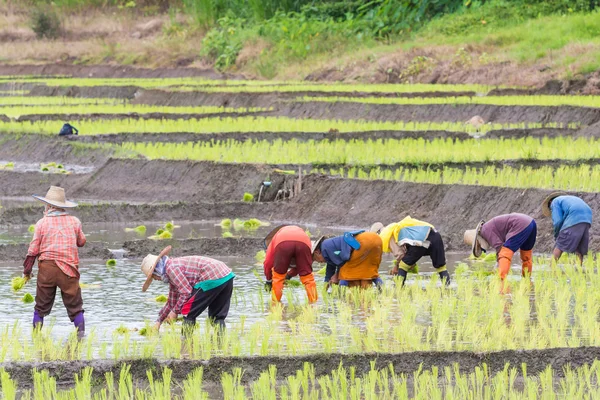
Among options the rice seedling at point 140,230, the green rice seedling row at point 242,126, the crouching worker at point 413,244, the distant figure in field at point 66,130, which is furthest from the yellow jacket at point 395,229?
the distant figure in field at point 66,130

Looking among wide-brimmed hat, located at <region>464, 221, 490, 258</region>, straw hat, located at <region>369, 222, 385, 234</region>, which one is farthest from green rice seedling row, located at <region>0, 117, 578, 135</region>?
wide-brimmed hat, located at <region>464, 221, 490, 258</region>

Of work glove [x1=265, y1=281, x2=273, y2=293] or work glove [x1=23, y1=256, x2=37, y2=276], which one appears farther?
work glove [x1=265, y1=281, x2=273, y2=293]

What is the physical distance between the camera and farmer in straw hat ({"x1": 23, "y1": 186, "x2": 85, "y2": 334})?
8.38 metres

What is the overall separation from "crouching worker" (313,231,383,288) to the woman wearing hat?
0.95 metres

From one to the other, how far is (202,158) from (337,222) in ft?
11.6

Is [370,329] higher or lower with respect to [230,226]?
lower

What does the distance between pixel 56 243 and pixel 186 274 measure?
0.95 meters

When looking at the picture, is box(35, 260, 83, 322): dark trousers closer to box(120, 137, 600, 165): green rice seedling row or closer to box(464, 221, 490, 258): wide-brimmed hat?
box(464, 221, 490, 258): wide-brimmed hat

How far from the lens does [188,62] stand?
47.0 meters

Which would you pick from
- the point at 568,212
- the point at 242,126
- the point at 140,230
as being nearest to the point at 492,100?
the point at 242,126

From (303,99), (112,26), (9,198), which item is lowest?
(9,198)

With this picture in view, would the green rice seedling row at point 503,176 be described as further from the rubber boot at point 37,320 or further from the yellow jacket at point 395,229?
the rubber boot at point 37,320

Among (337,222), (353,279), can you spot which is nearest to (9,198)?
(337,222)

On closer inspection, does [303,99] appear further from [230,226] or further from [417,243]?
[417,243]
